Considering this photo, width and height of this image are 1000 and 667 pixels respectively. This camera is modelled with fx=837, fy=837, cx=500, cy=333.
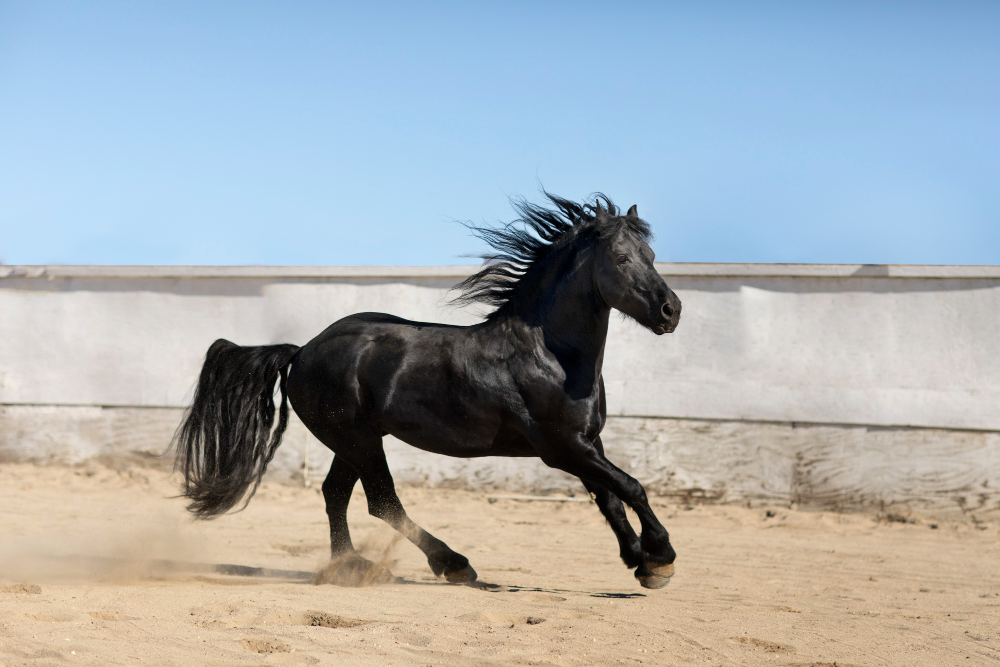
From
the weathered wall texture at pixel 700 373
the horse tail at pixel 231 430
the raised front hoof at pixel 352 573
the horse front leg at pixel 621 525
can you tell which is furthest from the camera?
the weathered wall texture at pixel 700 373

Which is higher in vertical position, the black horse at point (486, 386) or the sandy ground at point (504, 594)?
the black horse at point (486, 386)

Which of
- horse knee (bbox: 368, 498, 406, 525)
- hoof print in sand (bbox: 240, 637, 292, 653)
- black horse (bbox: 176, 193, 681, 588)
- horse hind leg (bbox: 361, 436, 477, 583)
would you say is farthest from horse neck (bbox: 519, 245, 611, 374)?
hoof print in sand (bbox: 240, 637, 292, 653)

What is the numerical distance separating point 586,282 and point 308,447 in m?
5.75

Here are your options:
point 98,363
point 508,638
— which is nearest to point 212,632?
point 508,638

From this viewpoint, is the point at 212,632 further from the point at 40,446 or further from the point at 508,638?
the point at 40,446

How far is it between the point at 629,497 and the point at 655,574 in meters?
0.42

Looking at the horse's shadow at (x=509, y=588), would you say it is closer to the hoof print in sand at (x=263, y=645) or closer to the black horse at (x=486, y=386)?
the black horse at (x=486, y=386)

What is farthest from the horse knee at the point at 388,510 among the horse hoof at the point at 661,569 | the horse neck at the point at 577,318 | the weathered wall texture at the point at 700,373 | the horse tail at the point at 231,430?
the weathered wall texture at the point at 700,373

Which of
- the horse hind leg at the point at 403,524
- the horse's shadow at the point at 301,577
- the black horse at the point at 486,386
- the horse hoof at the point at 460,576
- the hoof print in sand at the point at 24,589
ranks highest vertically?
the black horse at the point at 486,386

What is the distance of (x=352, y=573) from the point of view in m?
4.66

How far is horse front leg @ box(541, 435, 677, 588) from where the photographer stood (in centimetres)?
412

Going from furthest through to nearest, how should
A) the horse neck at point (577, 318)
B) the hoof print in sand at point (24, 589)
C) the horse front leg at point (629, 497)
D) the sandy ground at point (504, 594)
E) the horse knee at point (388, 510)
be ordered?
the horse knee at point (388, 510), the horse neck at point (577, 318), the horse front leg at point (629, 497), the hoof print in sand at point (24, 589), the sandy ground at point (504, 594)

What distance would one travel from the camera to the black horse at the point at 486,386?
4.23m

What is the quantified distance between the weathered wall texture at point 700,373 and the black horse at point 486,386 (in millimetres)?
3070
